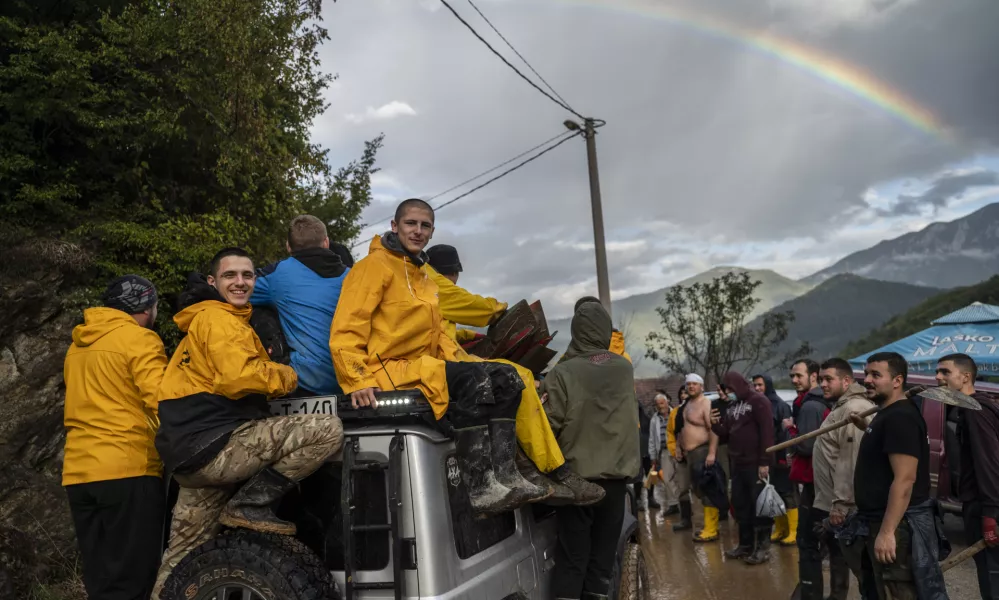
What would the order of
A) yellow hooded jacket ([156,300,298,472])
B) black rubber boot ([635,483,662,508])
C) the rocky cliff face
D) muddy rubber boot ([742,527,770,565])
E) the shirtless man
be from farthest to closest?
black rubber boot ([635,483,662,508])
the shirtless man
muddy rubber boot ([742,527,770,565])
the rocky cliff face
yellow hooded jacket ([156,300,298,472])

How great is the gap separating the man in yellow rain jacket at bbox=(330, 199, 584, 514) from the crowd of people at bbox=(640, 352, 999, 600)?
2.18m

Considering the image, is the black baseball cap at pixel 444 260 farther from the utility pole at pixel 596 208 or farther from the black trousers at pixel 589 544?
the utility pole at pixel 596 208

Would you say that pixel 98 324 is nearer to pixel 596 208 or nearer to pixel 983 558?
pixel 983 558

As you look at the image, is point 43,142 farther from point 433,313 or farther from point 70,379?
point 433,313

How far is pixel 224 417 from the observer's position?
3059 mm

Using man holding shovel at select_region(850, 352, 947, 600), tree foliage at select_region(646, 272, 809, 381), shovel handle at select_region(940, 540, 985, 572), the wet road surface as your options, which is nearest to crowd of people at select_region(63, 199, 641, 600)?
man holding shovel at select_region(850, 352, 947, 600)

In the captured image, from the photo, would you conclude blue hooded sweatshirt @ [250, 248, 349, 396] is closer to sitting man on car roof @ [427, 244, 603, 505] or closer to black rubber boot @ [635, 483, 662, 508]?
sitting man on car roof @ [427, 244, 603, 505]

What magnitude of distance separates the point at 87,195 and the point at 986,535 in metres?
10.7

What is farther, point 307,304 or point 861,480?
point 861,480

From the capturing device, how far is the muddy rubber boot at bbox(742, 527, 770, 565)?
834 centimetres

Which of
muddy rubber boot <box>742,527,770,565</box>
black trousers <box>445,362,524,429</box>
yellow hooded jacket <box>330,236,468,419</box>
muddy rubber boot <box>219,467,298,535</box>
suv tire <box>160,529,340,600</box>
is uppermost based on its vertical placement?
yellow hooded jacket <box>330,236,468,419</box>

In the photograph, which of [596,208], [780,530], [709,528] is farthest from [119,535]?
[596,208]

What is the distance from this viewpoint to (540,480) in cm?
380

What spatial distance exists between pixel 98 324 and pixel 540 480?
2355 millimetres
